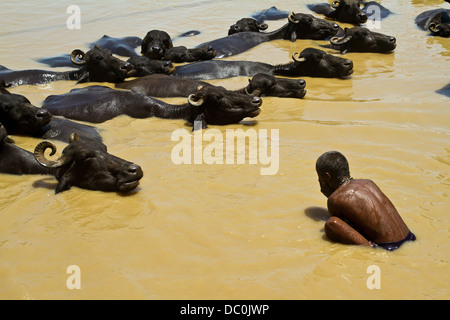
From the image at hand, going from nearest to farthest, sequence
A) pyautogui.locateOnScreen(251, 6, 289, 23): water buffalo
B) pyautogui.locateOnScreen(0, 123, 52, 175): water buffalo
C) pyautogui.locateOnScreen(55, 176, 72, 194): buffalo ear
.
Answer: pyautogui.locateOnScreen(55, 176, 72, 194): buffalo ear → pyautogui.locateOnScreen(0, 123, 52, 175): water buffalo → pyautogui.locateOnScreen(251, 6, 289, 23): water buffalo

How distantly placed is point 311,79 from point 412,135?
462 centimetres

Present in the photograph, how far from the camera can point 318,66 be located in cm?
1195

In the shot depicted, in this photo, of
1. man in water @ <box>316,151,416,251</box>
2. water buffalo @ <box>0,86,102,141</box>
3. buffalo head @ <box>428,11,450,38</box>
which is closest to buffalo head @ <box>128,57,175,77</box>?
water buffalo @ <box>0,86,102,141</box>

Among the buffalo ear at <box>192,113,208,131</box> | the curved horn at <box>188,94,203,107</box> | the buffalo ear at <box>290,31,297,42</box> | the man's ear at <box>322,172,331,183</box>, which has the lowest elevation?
the buffalo ear at <box>192,113,208,131</box>

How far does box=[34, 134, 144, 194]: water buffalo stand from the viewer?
6.12 meters

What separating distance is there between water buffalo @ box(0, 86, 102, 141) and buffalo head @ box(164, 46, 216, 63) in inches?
236

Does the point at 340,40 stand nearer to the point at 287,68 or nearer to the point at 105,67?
the point at 287,68

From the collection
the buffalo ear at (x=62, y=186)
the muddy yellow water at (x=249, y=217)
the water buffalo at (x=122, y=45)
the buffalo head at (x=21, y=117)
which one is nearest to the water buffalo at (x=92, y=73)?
the water buffalo at (x=122, y=45)

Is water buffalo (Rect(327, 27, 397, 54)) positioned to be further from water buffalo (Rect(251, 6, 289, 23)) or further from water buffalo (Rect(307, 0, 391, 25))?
water buffalo (Rect(251, 6, 289, 23))

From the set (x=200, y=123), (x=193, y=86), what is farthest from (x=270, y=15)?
(x=200, y=123)

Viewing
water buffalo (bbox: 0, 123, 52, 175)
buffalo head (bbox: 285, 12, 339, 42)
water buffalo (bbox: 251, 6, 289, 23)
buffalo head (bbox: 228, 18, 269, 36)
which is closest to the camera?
water buffalo (bbox: 0, 123, 52, 175)

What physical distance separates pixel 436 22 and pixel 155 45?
800 cm

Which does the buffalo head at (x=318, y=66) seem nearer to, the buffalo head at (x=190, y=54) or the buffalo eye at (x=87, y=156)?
the buffalo head at (x=190, y=54)
